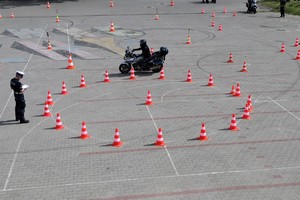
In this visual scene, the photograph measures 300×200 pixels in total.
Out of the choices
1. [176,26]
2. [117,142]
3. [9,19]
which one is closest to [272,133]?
[117,142]

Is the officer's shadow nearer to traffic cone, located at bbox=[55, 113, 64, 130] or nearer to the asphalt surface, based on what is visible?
the asphalt surface

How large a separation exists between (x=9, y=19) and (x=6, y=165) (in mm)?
30387

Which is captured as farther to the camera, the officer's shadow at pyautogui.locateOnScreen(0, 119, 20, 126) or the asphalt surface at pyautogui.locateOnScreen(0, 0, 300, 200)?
the officer's shadow at pyautogui.locateOnScreen(0, 119, 20, 126)

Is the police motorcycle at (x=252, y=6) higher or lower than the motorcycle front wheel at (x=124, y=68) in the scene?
higher

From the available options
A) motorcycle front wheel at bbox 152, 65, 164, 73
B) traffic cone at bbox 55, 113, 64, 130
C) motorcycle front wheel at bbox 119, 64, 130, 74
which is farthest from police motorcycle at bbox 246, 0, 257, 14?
traffic cone at bbox 55, 113, 64, 130

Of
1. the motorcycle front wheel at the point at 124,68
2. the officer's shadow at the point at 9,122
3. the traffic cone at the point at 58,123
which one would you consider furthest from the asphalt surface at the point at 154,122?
the motorcycle front wheel at the point at 124,68

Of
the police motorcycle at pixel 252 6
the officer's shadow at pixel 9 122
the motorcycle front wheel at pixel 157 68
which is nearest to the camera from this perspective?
the officer's shadow at pixel 9 122

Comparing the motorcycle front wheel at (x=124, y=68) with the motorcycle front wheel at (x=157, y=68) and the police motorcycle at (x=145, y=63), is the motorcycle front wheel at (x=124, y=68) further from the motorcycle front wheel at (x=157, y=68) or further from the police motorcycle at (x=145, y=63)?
the motorcycle front wheel at (x=157, y=68)

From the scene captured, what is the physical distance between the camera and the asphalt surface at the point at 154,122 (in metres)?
11.4

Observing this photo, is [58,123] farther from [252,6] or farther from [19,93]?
[252,6]

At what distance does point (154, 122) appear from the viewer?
15812 mm

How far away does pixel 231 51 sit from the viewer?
2772 centimetres

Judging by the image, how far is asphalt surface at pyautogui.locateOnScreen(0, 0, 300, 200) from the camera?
11445 mm

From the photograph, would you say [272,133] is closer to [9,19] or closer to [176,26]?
[176,26]
